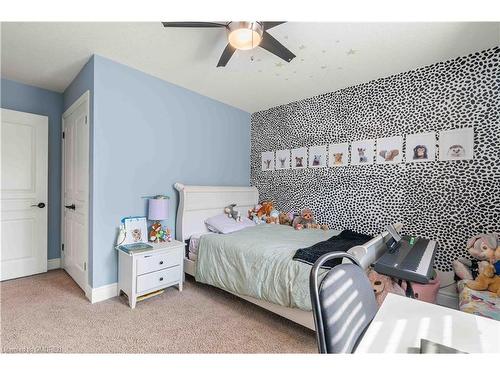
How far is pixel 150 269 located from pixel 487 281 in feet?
9.23

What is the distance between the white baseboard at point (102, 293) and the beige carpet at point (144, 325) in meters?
0.06

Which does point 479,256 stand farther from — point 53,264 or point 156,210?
point 53,264

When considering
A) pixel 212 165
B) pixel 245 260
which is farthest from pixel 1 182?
pixel 245 260

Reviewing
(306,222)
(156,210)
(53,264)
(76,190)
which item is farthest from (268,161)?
(53,264)

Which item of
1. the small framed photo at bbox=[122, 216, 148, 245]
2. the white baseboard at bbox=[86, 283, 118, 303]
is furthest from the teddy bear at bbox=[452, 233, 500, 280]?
the white baseboard at bbox=[86, 283, 118, 303]

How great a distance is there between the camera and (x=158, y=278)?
229 cm

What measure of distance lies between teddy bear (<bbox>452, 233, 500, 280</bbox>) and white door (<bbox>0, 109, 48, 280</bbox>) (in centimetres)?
460

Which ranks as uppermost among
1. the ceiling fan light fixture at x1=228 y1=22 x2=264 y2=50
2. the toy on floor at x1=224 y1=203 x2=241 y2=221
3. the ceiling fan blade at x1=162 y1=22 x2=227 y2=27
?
the ceiling fan blade at x1=162 y1=22 x2=227 y2=27

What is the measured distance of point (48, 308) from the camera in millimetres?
2072

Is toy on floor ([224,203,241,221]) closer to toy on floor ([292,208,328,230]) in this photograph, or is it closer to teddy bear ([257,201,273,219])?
teddy bear ([257,201,273,219])

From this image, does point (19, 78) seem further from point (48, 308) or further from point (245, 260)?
point (245, 260)

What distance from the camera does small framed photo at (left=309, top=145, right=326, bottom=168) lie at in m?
3.11
